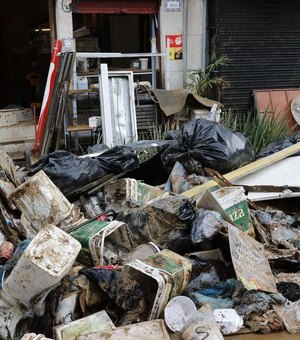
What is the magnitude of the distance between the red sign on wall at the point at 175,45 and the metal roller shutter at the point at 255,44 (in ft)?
1.98

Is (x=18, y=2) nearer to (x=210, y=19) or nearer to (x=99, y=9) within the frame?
(x=99, y=9)

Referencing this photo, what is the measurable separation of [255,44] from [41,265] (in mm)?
7182

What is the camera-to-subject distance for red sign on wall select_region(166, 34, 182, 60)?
8.40 m

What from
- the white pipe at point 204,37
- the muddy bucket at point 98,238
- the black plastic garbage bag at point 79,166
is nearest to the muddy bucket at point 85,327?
the muddy bucket at point 98,238

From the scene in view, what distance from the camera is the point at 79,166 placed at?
456 centimetres

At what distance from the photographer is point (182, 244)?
153 inches

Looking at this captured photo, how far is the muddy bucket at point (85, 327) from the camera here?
2817 mm

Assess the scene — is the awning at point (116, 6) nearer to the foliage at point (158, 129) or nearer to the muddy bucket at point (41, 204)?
the foliage at point (158, 129)

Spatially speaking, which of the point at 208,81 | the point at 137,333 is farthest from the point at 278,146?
the point at 137,333

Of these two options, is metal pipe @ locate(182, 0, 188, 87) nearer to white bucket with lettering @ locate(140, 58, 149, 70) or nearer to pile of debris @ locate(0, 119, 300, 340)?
white bucket with lettering @ locate(140, 58, 149, 70)

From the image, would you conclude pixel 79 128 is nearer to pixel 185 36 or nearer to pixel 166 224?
pixel 185 36

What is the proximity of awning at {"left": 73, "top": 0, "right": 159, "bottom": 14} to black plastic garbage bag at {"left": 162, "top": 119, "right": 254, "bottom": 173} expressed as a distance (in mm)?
3561

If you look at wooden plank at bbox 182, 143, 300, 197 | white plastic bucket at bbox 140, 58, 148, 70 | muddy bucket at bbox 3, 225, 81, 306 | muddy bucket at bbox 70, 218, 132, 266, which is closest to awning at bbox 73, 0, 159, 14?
white plastic bucket at bbox 140, 58, 148, 70

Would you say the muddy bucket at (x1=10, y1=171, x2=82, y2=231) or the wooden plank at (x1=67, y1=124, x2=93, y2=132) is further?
the wooden plank at (x1=67, y1=124, x2=93, y2=132)
